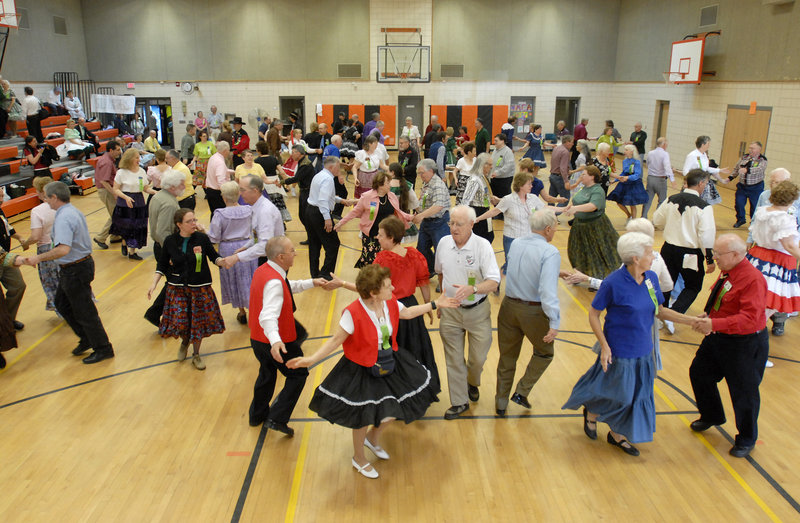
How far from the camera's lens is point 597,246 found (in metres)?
7.60

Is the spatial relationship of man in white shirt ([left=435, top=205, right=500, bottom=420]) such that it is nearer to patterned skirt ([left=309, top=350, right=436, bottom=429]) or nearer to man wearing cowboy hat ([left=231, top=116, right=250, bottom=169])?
patterned skirt ([left=309, top=350, right=436, bottom=429])

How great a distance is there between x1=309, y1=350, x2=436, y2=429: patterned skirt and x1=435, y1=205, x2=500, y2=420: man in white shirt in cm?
72

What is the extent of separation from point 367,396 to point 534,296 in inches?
59.5

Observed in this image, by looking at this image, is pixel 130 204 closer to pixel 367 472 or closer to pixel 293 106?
pixel 367 472

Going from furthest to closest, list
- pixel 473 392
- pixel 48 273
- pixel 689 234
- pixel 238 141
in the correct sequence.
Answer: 1. pixel 238 141
2. pixel 48 273
3. pixel 689 234
4. pixel 473 392

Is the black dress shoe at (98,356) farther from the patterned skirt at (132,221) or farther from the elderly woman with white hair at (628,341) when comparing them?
the elderly woman with white hair at (628,341)

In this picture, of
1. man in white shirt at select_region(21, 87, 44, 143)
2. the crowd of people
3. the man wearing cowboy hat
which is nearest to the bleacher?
man in white shirt at select_region(21, 87, 44, 143)

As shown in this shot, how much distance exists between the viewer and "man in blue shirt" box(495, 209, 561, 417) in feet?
14.3

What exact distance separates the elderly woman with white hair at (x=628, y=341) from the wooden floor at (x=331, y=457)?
1.31 ft

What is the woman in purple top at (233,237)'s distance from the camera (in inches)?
241

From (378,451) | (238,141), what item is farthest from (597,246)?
(238,141)

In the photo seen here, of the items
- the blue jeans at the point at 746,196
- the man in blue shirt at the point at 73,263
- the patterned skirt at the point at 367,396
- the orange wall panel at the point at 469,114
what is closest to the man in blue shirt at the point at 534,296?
the patterned skirt at the point at 367,396

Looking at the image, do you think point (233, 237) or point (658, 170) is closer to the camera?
point (233, 237)

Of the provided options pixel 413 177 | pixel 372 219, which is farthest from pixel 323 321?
pixel 413 177
